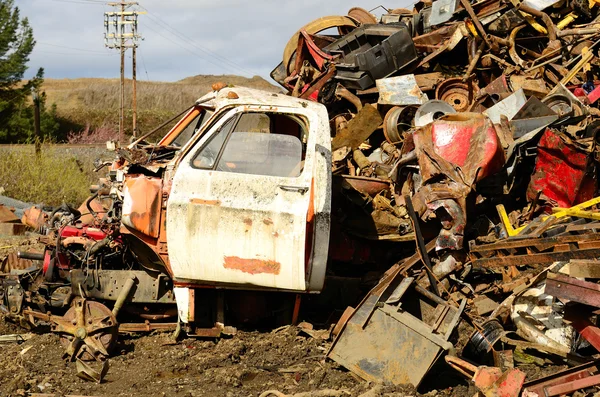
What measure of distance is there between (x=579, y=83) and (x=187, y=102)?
42.0 meters

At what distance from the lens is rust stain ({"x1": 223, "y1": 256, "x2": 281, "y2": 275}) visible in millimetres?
5578

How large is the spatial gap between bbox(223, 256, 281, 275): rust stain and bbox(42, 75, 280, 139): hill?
36.6 m

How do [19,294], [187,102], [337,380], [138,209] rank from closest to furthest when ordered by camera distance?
[337,380], [138,209], [19,294], [187,102]

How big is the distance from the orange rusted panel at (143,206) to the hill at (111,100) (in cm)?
3629

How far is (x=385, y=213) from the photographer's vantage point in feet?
22.9

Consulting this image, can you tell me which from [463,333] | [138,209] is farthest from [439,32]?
[138,209]

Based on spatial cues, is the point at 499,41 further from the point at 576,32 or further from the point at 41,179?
the point at 41,179

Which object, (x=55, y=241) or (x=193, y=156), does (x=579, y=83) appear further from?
(x=55, y=241)

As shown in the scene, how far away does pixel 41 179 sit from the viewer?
16.0 meters

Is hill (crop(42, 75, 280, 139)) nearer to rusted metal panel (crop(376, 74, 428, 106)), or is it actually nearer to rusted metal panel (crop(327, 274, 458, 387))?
rusted metal panel (crop(376, 74, 428, 106))

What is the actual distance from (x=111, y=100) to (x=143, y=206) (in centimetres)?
4675

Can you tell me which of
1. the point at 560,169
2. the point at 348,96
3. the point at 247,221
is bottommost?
the point at 247,221

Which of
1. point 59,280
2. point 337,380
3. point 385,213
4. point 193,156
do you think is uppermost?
point 193,156

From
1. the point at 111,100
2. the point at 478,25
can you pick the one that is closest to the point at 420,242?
the point at 478,25
